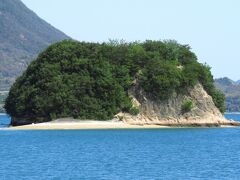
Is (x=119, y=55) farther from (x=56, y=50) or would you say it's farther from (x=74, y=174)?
(x=74, y=174)

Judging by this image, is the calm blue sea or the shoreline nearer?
the calm blue sea

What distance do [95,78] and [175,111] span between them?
16.0 metres

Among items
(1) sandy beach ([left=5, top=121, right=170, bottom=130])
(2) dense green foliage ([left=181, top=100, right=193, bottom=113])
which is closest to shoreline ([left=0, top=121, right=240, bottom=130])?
(1) sandy beach ([left=5, top=121, right=170, bottom=130])

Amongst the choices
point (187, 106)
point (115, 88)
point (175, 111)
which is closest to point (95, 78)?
point (115, 88)

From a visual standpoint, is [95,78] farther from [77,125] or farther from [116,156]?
[116,156]

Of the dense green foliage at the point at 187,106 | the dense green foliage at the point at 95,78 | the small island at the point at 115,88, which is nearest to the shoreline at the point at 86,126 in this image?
the small island at the point at 115,88

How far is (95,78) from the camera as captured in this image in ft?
437

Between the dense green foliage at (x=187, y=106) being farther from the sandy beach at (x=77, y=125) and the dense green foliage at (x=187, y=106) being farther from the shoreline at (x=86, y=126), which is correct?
the sandy beach at (x=77, y=125)

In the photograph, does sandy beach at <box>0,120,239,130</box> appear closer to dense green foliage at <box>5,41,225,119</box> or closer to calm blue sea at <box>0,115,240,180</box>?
dense green foliage at <box>5,41,225,119</box>

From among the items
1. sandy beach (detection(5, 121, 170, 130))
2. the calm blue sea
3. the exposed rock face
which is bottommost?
the calm blue sea

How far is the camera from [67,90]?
132 meters

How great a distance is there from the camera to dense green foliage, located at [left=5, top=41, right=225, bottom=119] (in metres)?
131

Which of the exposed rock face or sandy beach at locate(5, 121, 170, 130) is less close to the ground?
the exposed rock face

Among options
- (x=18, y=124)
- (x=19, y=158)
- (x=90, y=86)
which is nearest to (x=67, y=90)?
(x=90, y=86)
